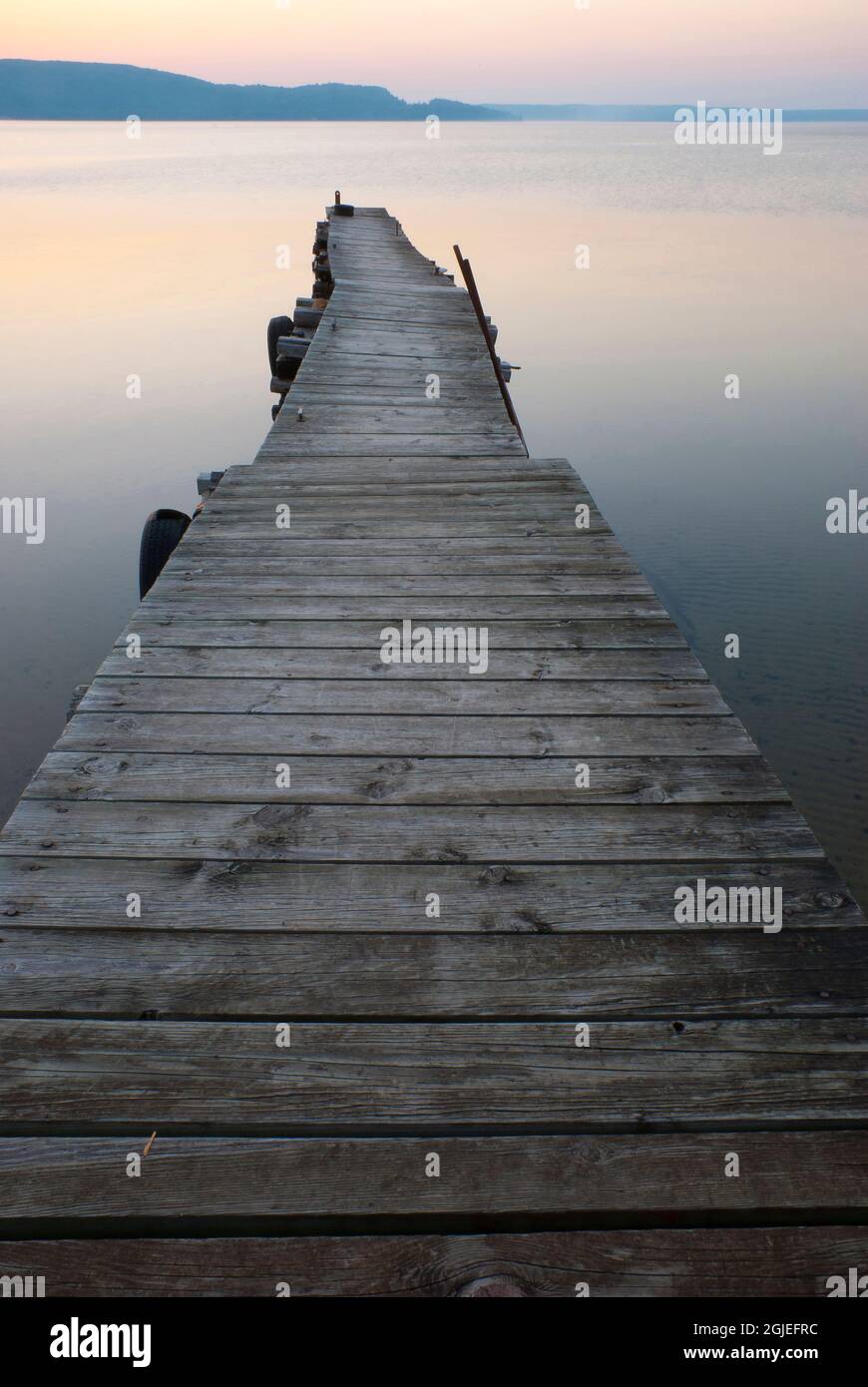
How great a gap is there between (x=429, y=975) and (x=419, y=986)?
0.14 ft

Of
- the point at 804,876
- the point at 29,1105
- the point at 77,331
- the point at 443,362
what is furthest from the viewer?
the point at 77,331

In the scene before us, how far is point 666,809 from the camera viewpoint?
277 centimetres

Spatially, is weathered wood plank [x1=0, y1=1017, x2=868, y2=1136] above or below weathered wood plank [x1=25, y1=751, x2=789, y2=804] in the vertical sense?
below

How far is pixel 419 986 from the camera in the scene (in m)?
2.17

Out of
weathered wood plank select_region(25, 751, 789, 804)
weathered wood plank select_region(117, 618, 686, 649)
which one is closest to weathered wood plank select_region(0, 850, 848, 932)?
weathered wood plank select_region(25, 751, 789, 804)

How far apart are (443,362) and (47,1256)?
8.16m

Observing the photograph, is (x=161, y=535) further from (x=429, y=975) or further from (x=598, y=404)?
(x=598, y=404)

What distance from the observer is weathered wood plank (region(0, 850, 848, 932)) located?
7.69 feet

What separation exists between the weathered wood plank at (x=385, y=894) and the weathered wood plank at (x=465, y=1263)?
29.5 inches

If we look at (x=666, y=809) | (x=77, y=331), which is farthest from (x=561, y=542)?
(x=77, y=331)

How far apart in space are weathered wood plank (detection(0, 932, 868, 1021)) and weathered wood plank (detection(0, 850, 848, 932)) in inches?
1.4

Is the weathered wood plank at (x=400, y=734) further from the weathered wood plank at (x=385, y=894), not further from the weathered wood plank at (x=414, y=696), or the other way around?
the weathered wood plank at (x=385, y=894)

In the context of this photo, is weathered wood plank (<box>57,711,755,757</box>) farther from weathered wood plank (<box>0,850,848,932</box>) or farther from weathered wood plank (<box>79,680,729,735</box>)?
weathered wood plank (<box>0,850,848,932</box>)
